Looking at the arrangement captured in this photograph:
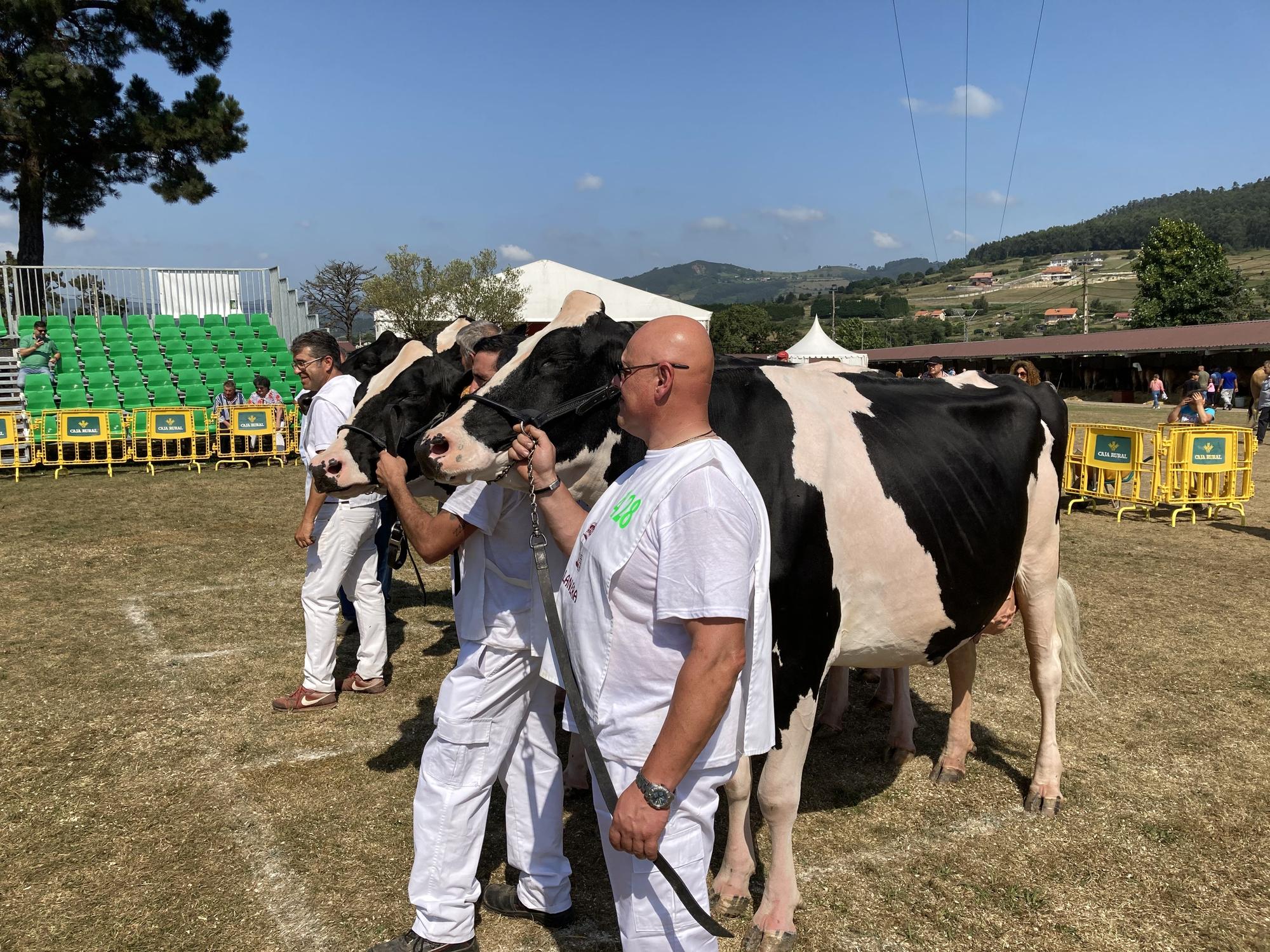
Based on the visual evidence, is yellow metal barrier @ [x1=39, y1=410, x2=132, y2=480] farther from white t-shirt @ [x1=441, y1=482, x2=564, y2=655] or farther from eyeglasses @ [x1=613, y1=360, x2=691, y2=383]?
eyeglasses @ [x1=613, y1=360, x2=691, y2=383]

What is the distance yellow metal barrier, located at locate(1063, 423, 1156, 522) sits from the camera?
11492 millimetres

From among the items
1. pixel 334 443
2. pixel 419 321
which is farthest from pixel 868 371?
pixel 419 321

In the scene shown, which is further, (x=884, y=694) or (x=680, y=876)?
(x=884, y=694)

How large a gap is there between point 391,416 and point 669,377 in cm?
210

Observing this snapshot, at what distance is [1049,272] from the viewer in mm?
193875

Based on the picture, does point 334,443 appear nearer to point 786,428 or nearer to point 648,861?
point 786,428

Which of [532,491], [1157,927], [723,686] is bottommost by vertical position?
[1157,927]

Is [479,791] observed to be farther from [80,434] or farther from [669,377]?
[80,434]

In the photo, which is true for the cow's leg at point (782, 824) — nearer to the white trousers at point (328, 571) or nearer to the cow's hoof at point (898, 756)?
the cow's hoof at point (898, 756)

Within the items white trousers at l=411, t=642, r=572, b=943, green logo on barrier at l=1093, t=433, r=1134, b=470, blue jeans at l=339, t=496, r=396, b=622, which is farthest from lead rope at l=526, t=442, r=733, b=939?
green logo on barrier at l=1093, t=433, r=1134, b=470

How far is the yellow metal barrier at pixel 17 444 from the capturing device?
15125 mm

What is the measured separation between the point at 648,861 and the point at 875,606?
169cm

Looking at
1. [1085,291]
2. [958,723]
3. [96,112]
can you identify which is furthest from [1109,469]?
[1085,291]

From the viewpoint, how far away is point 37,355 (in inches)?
A: 698
